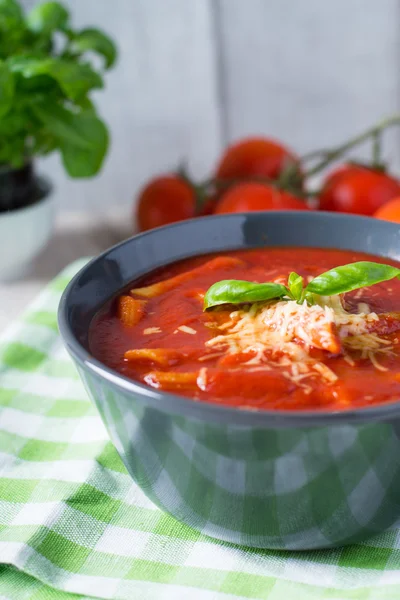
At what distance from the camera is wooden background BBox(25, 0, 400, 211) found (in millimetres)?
4754

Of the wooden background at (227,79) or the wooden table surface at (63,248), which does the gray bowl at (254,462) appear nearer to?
the wooden table surface at (63,248)

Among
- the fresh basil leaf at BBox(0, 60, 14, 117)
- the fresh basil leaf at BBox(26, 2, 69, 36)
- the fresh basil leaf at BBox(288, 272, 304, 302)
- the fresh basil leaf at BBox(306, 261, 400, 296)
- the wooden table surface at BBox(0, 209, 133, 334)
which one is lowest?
the wooden table surface at BBox(0, 209, 133, 334)

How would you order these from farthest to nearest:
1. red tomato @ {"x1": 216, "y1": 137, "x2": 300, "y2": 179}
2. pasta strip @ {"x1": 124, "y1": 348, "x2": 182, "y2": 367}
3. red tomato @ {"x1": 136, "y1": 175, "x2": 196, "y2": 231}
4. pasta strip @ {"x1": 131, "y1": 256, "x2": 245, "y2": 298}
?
red tomato @ {"x1": 216, "y1": 137, "x2": 300, "y2": 179} < red tomato @ {"x1": 136, "y1": 175, "x2": 196, "y2": 231} < pasta strip @ {"x1": 131, "y1": 256, "x2": 245, "y2": 298} < pasta strip @ {"x1": 124, "y1": 348, "x2": 182, "y2": 367}

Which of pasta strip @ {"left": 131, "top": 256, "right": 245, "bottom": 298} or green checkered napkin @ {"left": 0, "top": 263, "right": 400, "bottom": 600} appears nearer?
green checkered napkin @ {"left": 0, "top": 263, "right": 400, "bottom": 600}

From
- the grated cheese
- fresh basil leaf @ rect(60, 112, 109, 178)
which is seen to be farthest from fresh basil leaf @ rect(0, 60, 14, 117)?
the grated cheese

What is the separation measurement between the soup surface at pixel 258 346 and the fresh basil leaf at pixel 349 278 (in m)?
0.05

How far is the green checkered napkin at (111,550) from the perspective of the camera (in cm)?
167

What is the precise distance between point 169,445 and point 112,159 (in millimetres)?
3697

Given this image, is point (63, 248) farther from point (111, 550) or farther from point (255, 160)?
point (111, 550)

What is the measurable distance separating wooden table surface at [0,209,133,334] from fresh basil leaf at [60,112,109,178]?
→ 19.8 inches

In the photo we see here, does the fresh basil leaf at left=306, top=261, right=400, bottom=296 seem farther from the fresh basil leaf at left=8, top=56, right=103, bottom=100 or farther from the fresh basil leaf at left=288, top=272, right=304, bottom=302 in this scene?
the fresh basil leaf at left=8, top=56, right=103, bottom=100

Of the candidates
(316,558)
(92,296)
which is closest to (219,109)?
(92,296)

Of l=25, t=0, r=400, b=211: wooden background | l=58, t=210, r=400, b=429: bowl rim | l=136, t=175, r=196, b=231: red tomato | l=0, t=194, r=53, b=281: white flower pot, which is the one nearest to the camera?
l=58, t=210, r=400, b=429: bowl rim

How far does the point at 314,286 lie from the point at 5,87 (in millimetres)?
1499
